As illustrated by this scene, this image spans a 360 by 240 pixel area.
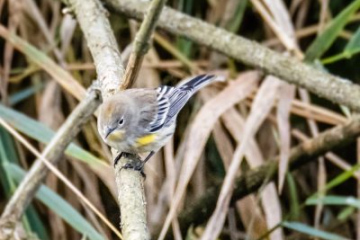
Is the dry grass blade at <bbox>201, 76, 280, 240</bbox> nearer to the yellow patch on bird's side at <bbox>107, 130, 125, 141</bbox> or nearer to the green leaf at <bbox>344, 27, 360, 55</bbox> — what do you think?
the green leaf at <bbox>344, 27, 360, 55</bbox>

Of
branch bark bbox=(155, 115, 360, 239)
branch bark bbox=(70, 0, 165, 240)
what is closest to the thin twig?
branch bark bbox=(70, 0, 165, 240)

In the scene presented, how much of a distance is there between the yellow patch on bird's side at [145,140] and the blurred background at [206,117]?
0.94 ft

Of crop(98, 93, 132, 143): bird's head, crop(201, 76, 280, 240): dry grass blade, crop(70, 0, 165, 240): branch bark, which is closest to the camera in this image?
crop(70, 0, 165, 240): branch bark

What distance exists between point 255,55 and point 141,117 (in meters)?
0.47

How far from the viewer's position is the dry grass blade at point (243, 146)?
2338 millimetres

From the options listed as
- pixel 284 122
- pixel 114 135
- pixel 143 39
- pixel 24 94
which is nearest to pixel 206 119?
pixel 284 122

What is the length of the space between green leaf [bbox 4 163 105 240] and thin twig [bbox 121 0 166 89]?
0.53m

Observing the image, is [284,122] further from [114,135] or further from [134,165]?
[134,165]

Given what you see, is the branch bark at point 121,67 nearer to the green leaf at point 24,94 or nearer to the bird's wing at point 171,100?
the bird's wing at point 171,100

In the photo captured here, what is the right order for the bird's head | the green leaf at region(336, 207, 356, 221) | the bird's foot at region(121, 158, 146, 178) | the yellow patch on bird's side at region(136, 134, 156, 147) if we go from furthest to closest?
the green leaf at region(336, 207, 356, 221) → the yellow patch on bird's side at region(136, 134, 156, 147) → the bird's head → the bird's foot at region(121, 158, 146, 178)

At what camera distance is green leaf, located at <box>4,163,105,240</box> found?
2172mm

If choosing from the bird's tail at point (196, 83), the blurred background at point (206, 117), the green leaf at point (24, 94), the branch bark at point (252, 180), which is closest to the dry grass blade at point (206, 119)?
the blurred background at point (206, 117)

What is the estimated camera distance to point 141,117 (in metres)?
2.19

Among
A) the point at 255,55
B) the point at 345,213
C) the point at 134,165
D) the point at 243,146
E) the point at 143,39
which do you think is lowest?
the point at 134,165
